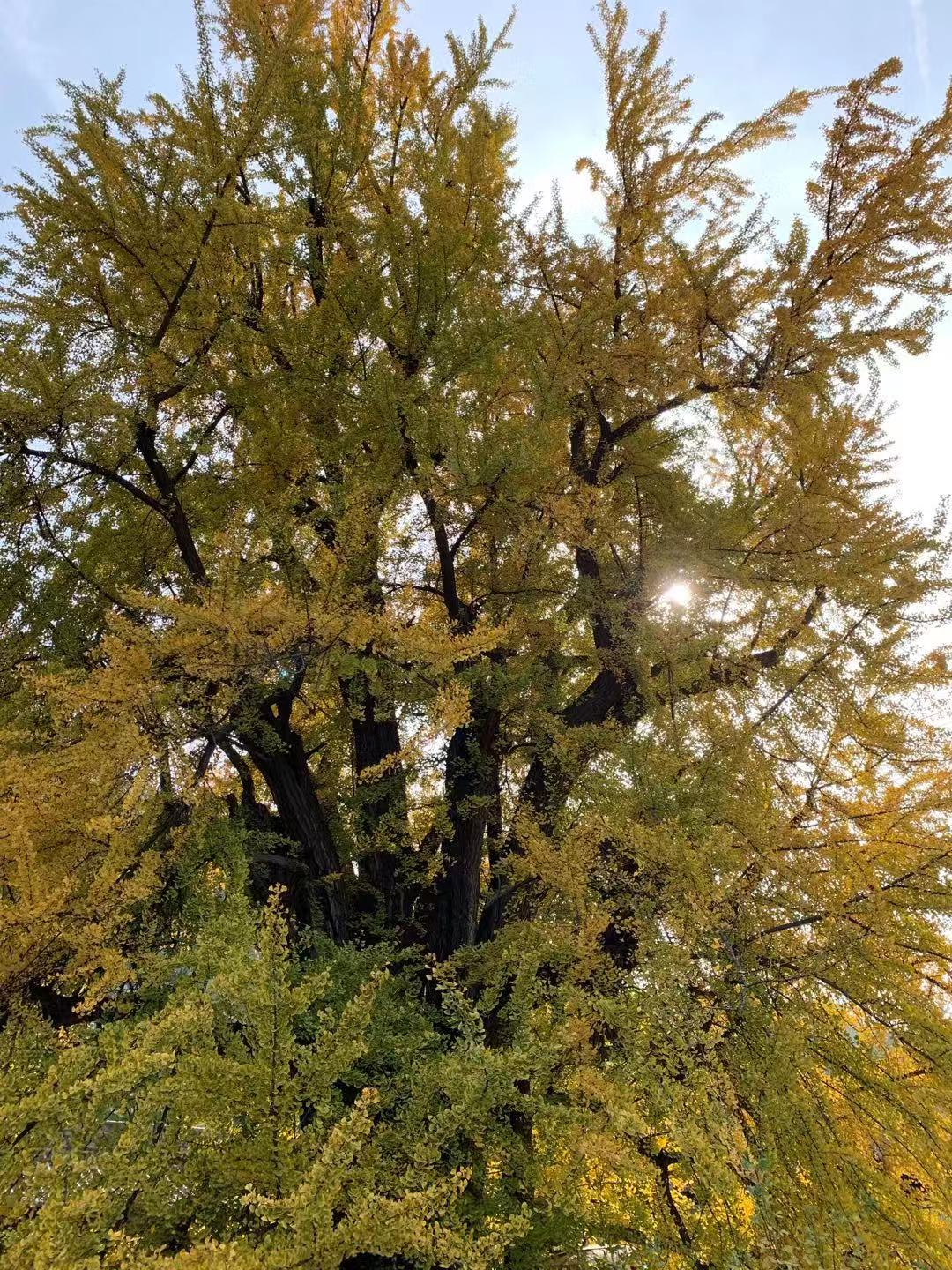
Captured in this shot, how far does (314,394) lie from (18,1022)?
10.1 ft

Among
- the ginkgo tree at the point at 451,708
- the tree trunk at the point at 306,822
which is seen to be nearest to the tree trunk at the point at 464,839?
the ginkgo tree at the point at 451,708

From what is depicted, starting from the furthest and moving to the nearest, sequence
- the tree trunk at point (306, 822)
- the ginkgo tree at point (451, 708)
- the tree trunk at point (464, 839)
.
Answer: the tree trunk at point (464, 839) < the tree trunk at point (306, 822) < the ginkgo tree at point (451, 708)

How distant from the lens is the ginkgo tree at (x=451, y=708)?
6.84 ft

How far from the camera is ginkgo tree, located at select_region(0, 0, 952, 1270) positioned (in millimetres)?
2086

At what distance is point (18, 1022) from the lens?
2545 millimetres

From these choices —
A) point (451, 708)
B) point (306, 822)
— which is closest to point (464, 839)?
point (306, 822)

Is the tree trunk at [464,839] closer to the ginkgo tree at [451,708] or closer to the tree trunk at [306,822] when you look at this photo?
the ginkgo tree at [451,708]

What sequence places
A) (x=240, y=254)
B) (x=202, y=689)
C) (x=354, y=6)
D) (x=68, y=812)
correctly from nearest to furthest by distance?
1. (x=68, y=812)
2. (x=202, y=689)
3. (x=240, y=254)
4. (x=354, y=6)

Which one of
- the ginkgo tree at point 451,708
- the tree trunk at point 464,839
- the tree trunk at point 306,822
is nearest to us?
the ginkgo tree at point 451,708

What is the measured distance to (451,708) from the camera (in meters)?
2.69

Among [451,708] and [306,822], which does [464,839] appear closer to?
[306,822]

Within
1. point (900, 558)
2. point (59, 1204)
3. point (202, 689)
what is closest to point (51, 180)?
point (202, 689)

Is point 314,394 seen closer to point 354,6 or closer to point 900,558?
point 900,558

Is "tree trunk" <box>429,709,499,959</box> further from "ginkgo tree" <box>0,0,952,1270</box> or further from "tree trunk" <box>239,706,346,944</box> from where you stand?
"tree trunk" <box>239,706,346,944</box>
